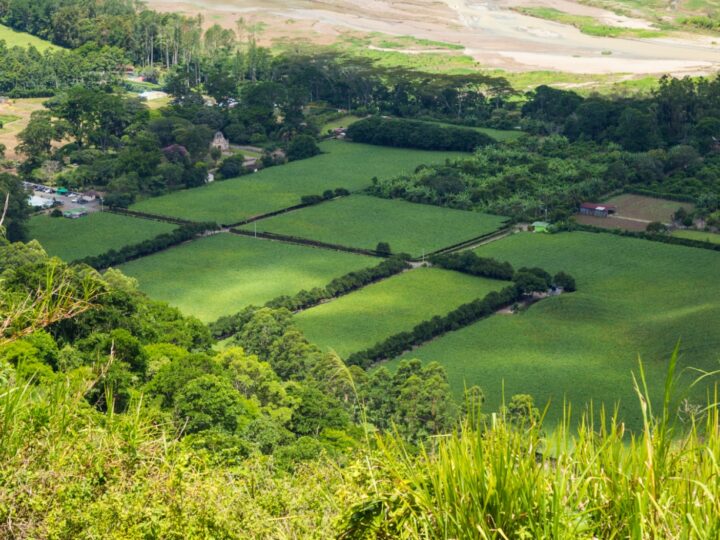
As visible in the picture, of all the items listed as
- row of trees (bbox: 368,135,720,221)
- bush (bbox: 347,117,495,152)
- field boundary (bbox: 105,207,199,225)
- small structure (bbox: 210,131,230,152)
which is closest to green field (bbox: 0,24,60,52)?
small structure (bbox: 210,131,230,152)

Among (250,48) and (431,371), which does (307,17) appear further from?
(431,371)

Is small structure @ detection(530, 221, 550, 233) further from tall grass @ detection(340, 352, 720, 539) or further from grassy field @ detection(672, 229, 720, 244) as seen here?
tall grass @ detection(340, 352, 720, 539)

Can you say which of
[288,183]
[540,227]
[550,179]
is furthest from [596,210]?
[288,183]

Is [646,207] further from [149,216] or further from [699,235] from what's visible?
[149,216]

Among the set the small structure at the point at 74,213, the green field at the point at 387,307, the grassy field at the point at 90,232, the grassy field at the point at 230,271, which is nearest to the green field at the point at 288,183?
the grassy field at the point at 90,232

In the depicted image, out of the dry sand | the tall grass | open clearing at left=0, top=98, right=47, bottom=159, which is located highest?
the tall grass

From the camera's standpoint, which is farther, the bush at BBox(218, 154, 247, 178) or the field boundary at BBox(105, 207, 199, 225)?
the bush at BBox(218, 154, 247, 178)

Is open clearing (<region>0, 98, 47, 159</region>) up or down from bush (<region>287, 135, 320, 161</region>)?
down
